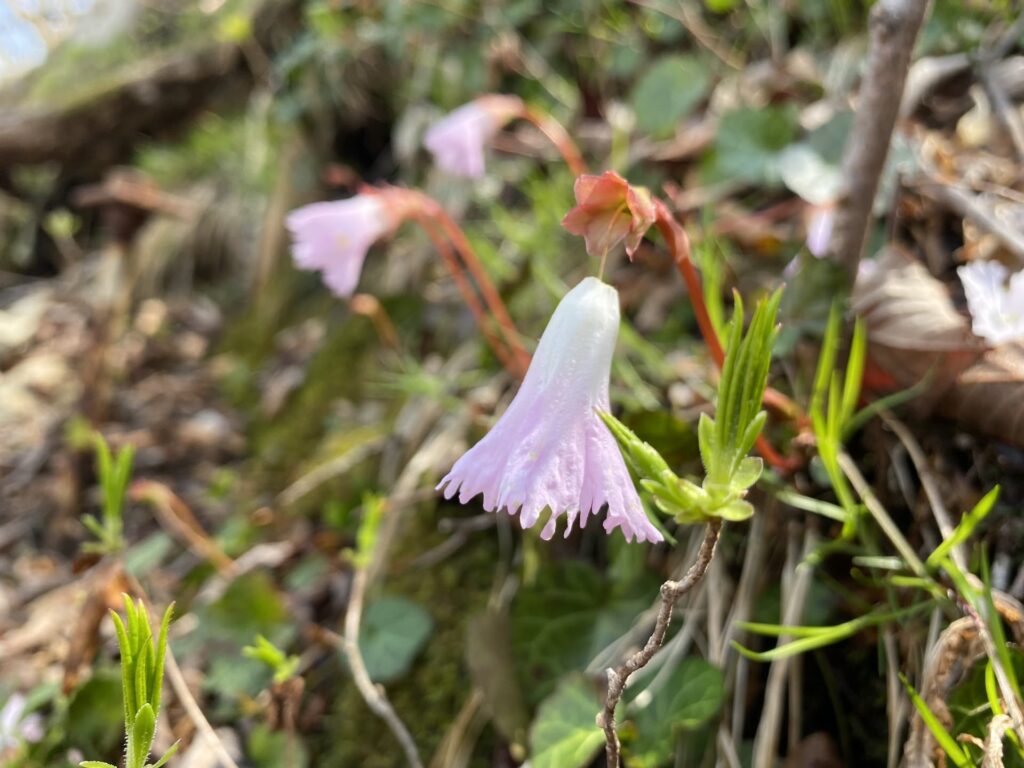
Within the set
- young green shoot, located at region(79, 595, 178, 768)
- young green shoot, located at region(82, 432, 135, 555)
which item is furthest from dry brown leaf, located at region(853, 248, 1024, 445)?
young green shoot, located at region(82, 432, 135, 555)

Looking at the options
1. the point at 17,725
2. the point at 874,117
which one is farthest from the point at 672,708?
the point at 17,725

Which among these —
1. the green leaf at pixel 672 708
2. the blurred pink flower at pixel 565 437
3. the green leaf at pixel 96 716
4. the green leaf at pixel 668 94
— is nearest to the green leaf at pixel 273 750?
the green leaf at pixel 96 716

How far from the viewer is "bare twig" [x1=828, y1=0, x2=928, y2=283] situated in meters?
0.73

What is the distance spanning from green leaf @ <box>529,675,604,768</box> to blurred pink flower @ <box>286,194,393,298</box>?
0.66m

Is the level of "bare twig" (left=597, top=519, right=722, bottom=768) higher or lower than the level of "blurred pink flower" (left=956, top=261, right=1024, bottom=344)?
higher

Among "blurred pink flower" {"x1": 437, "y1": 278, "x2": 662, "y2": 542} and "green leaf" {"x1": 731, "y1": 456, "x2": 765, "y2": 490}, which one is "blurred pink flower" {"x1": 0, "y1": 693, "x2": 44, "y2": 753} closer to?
"blurred pink flower" {"x1": 437, "y1": 278, "x2": 662, "y2": 542}

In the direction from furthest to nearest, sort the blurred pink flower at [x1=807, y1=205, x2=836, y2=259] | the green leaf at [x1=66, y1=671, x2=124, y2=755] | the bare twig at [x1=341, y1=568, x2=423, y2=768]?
the blurred pink flower at [x1=807, y1=205, x2=836, y2=259]
the green leaf at [x1=66, y1=671, x2=124, y2=755]
the bare twig at [x1=341, y1=568, x2=423, y2=768]

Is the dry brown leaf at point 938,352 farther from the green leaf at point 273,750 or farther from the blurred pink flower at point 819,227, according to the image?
the green leaf at point 273,750

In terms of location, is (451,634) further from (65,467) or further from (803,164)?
(65,467)

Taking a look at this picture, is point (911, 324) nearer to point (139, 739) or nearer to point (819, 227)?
point (819, 227)

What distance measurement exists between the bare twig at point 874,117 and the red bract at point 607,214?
384 millimetres

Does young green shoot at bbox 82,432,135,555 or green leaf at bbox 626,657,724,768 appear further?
young green shoot at bbox 82,432,135,555

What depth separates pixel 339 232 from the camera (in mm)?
1124

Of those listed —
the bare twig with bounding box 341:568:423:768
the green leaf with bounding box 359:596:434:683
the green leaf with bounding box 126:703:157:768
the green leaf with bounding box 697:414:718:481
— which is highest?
the green leaf with bounding box 697:414:718:481
